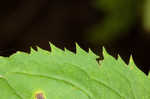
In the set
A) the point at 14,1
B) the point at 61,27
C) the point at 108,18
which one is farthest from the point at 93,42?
the point at 14,1

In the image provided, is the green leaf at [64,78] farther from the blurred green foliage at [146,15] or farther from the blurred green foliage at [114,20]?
the blurred green foliage at [114,20]

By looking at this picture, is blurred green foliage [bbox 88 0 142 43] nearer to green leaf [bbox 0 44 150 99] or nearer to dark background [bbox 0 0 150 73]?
dark background [bbox 0 0 150 73]

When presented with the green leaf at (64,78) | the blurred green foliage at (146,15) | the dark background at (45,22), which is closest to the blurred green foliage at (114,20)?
the dark background at (45,22)

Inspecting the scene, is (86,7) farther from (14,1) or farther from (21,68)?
(21,68)

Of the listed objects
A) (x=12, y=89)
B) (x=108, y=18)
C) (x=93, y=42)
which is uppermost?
(x=12, y=89)

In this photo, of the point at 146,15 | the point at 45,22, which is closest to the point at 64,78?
the point at 146,15

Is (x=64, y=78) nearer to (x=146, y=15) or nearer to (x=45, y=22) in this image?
(x=146, y=15)
